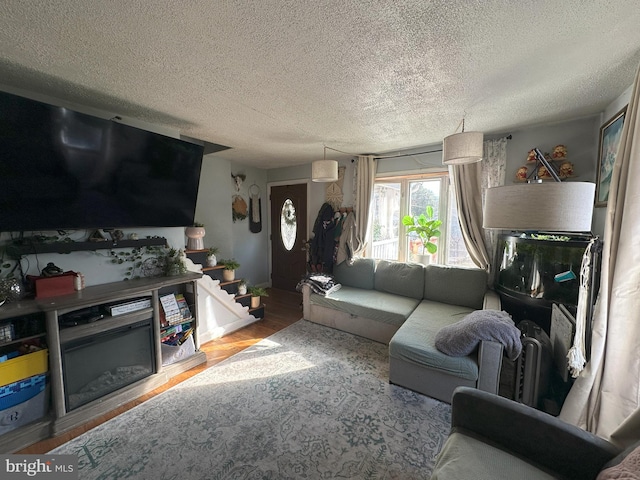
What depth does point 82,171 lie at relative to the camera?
5.65ft

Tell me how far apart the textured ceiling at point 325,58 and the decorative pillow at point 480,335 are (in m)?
1.60

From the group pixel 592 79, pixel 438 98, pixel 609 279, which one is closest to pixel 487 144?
pixel 592 79

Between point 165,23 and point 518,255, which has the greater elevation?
point 165,23

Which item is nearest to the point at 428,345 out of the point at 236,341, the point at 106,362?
the point at 236,341

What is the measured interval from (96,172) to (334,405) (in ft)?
7.88

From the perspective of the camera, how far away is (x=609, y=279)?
4.60 ft

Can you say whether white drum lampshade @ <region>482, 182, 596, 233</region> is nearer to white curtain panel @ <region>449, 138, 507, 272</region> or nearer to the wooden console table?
white curtain panel @ <region>449, 138, 507, 272</region>

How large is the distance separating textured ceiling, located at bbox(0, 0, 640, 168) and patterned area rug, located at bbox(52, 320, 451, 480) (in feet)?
7.34

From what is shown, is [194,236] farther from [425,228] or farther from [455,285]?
[455,285]

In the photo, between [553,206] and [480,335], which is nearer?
[553,206]

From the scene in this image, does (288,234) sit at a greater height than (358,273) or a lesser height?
greater

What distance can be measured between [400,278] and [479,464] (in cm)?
219

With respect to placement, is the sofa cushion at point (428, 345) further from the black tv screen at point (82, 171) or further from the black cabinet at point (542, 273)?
the black tv screen at point (82, 171)

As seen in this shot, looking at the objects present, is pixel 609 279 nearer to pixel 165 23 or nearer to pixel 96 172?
pixel 165 23
